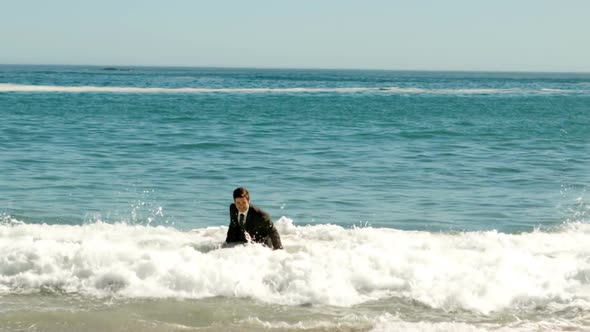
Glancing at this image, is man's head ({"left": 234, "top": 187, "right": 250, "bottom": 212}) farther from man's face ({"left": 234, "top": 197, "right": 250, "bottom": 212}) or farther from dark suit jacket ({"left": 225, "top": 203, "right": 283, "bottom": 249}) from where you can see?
dark suit jacket ({"left": 225, "top": 203, "right": 283, "bottom": 249})

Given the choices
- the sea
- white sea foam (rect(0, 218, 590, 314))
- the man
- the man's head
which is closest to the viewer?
the sea

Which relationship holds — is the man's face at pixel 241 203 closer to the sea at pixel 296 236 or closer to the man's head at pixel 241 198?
the man's head at pixel 241 198

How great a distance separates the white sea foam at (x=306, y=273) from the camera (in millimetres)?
9719

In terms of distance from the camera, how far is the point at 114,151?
24672mm

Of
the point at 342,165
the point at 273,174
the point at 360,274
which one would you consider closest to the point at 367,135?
the point at 342,165

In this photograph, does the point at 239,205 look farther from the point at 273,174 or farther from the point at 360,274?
the point at 273,174

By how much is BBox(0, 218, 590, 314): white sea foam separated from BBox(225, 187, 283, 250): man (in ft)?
0.54

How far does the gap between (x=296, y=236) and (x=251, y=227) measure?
2103 millimetres

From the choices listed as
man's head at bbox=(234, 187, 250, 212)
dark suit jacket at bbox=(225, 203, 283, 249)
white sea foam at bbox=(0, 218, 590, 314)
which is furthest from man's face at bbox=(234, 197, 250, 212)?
white sea foam at bbox=(0, 218, 590, 314)

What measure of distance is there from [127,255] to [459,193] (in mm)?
9217

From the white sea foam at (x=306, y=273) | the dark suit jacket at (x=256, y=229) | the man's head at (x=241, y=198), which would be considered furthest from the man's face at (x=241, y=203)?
the white sea foam at (x=306, y=273)

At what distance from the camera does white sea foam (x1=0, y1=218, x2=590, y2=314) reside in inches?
383

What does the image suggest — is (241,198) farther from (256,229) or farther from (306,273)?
(306,273)

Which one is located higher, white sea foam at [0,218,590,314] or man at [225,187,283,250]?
man at [225,187,283,250]
